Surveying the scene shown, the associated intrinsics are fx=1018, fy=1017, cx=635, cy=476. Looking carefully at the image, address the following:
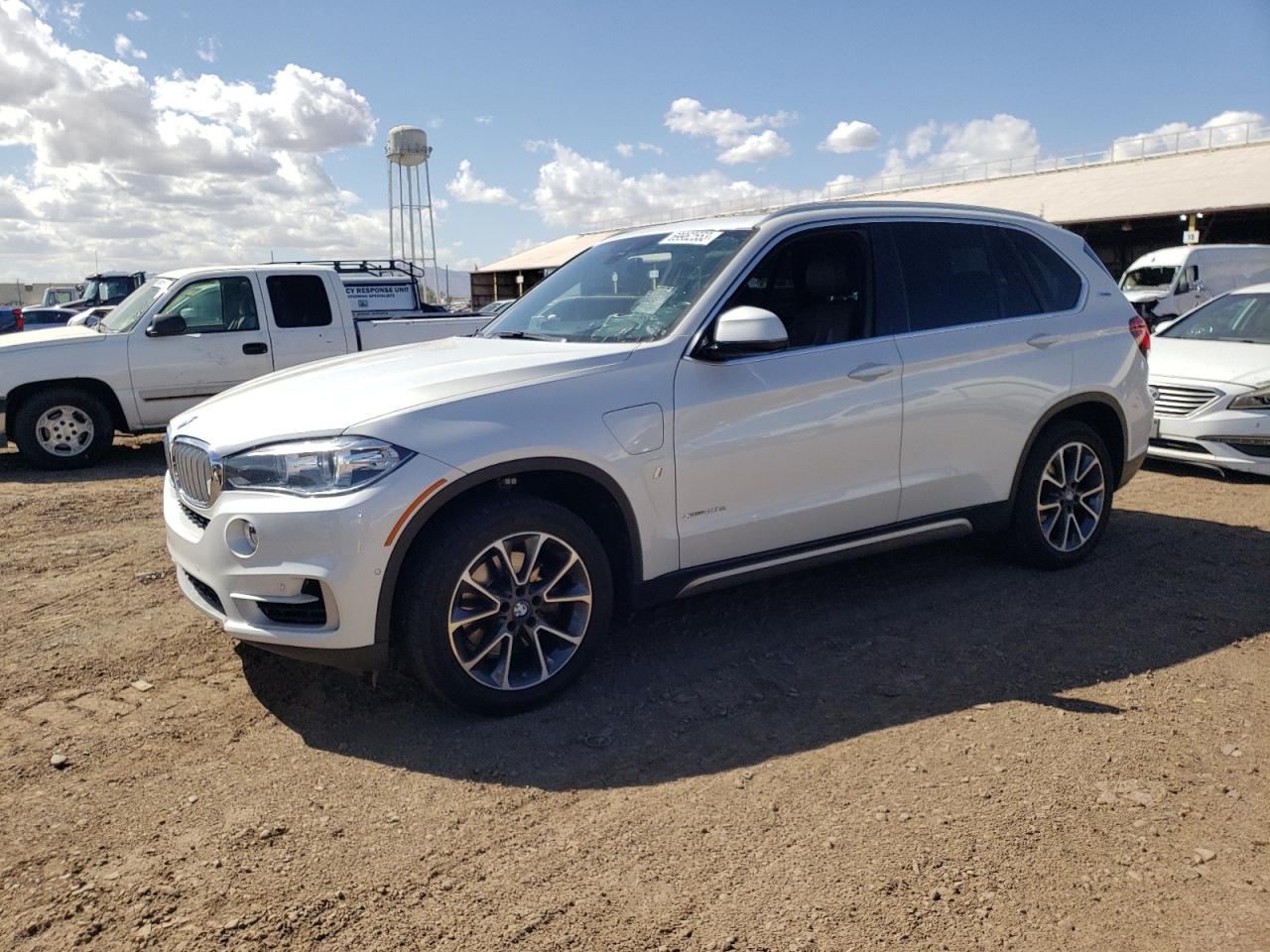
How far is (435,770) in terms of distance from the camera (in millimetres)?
3451

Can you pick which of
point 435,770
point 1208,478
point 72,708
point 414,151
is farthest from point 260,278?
point 414,151

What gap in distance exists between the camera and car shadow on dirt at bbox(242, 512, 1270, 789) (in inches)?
142

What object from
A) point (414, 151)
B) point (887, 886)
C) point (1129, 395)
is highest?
point (414, 151)

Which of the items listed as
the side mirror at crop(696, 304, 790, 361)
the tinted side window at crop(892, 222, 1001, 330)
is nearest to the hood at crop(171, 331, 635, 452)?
the side mirror at crop(696, 304, 790, 361)

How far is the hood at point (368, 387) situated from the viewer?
3.64 m

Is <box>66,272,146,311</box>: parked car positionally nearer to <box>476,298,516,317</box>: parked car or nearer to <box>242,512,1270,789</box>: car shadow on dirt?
<box>476,298,516,317</box>: parked car

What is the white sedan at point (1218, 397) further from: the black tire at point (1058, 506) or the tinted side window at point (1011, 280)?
the tinted side window at point (1011, 280)

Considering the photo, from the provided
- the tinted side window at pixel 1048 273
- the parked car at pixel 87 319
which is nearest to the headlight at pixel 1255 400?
the tinted side window at pixel 1048 273

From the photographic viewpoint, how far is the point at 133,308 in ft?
33.2

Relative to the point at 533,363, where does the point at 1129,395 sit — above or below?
below

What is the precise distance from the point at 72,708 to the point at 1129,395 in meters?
5.36

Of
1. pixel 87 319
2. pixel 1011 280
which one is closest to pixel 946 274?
pixel 1011 280

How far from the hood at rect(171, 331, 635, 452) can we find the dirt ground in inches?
43.3

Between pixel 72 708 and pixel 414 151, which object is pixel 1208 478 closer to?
pixel 72 708
